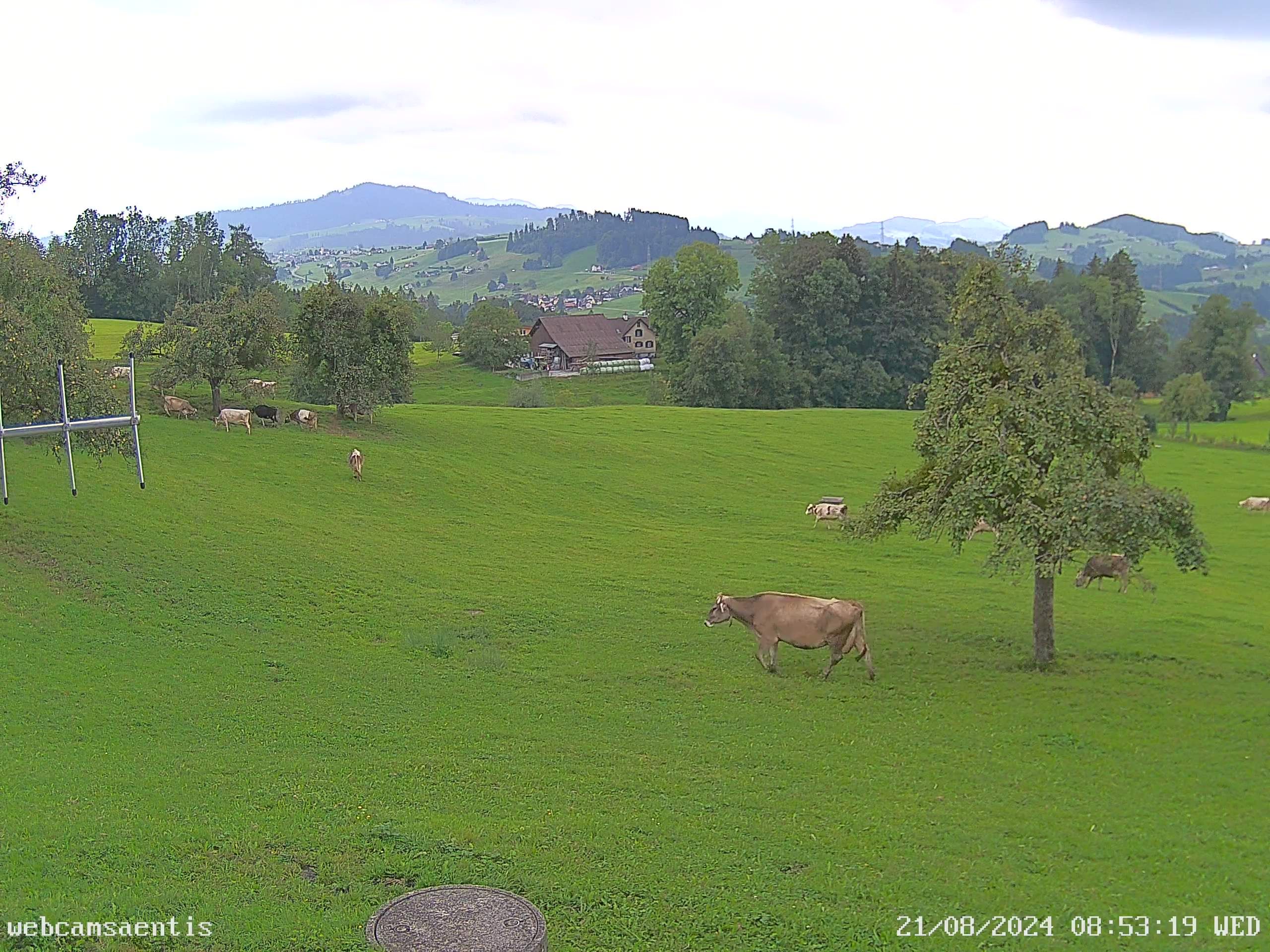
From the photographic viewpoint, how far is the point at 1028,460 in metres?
19.4

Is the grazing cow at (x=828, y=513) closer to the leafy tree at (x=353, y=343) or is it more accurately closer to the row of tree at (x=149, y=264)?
the leafy tree at (x=353, y=343)

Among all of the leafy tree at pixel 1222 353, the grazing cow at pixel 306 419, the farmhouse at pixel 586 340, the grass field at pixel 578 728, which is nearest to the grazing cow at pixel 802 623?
the grass field at pixel 578 728

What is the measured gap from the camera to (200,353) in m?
41.9

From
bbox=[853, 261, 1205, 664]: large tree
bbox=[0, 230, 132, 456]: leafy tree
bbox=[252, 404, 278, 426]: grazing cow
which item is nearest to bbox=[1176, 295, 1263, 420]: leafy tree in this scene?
bbox=[252, 404, 278, 426]: grazing cow

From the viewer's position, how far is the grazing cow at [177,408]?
1662 inches

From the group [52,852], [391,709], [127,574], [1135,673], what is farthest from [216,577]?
[1135,673]

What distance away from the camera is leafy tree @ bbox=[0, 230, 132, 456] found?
24000 mm

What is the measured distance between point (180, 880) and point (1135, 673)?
17.8 m

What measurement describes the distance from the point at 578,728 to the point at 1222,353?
87503mm

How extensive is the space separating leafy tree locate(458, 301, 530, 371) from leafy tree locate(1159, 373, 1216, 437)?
59820 millimetres

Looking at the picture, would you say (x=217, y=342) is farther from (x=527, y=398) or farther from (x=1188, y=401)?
(x=1188, y=401)

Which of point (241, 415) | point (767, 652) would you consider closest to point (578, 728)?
point (767, 652)

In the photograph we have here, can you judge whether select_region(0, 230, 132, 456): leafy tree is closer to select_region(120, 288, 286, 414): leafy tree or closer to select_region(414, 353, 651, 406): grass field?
select_region(120, 288, 286, 414): leafy tree

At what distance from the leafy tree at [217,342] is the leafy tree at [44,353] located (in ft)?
42.1
